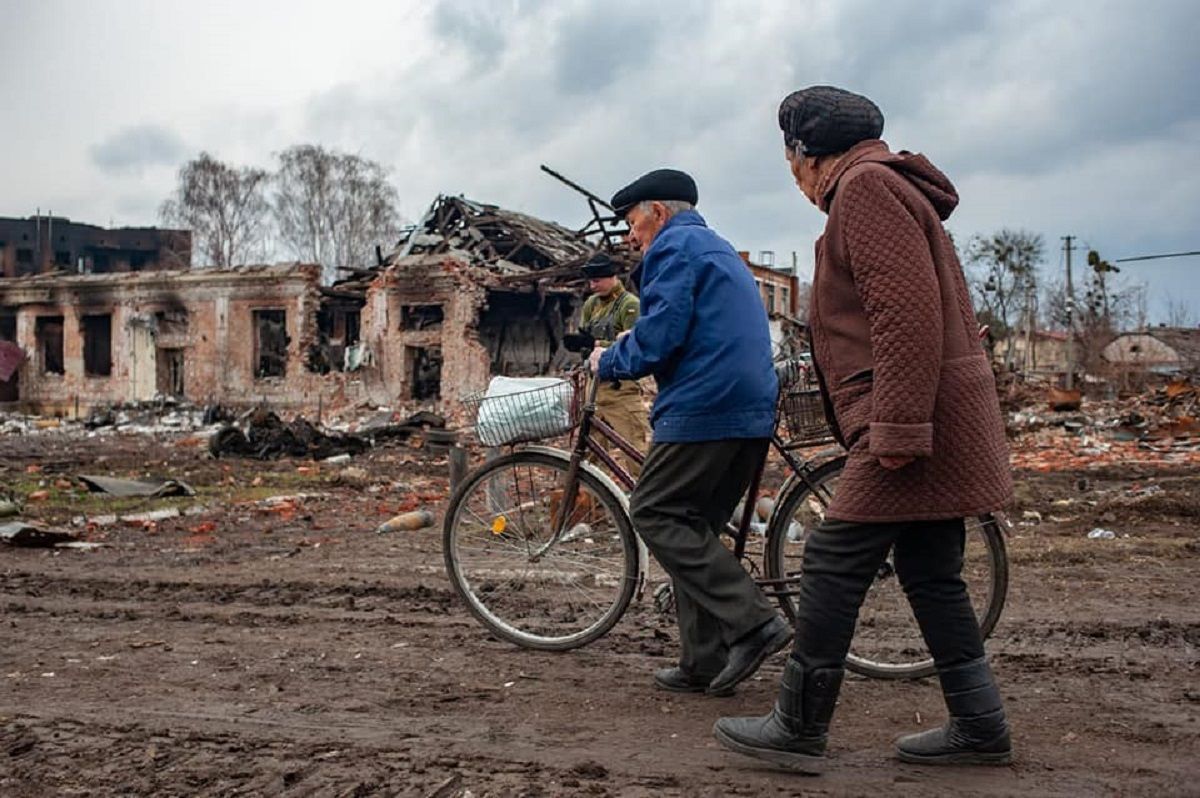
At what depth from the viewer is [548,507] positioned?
178 inches

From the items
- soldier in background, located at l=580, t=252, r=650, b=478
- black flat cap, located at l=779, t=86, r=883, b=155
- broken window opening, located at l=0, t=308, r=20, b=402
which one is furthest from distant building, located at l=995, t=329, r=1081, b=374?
black flat cap, located at l=779, t=86, r=883, b=155

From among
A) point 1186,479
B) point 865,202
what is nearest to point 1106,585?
point 865,202

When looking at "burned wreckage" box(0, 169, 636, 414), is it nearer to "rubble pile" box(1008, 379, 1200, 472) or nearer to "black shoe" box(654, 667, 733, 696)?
"rubble pile" box(1008, 379, 1200, 472)

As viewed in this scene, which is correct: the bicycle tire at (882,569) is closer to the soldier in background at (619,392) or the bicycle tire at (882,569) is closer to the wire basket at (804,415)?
the wire basket at (804,415)

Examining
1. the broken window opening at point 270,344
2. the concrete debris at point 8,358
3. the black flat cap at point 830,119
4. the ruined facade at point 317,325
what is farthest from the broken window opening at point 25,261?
the black flat cap at point 830,119

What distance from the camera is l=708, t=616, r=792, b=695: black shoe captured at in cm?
360

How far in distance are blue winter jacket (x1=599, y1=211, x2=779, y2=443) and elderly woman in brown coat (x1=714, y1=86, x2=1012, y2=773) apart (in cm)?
59

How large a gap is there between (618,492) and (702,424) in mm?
727

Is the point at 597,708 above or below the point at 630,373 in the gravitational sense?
below

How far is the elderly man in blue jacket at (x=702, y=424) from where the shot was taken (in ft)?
11.9

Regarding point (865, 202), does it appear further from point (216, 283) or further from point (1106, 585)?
point (216, 283)

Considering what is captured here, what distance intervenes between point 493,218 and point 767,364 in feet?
98.7

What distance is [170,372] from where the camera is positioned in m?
36.0

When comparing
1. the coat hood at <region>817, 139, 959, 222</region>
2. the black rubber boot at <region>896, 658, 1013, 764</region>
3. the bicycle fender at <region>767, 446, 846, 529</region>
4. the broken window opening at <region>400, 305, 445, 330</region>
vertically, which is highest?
the broken window opening at <region>400, 305, 445, 330</region>
